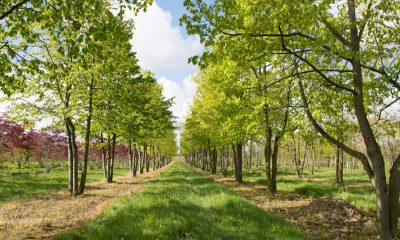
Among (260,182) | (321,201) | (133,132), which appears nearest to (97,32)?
(321,201)

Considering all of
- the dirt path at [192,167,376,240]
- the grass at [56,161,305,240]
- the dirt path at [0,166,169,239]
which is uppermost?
the grass at [56,161,305,240]

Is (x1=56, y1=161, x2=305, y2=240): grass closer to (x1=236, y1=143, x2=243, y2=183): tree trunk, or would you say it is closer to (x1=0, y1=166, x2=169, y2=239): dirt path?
(x1=0, y1=166, x2=169, y2=239): dirt path

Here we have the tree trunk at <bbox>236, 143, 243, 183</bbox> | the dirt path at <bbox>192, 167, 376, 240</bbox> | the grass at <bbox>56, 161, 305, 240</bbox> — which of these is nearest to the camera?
the grass at <bbox>56, 161, 305, 240</bbox>

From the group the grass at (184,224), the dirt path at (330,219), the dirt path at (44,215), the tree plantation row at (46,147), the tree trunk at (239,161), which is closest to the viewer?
the grass at (184,224)

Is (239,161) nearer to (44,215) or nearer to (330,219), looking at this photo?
(330,219)

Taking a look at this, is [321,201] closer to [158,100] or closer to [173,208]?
[173,208]

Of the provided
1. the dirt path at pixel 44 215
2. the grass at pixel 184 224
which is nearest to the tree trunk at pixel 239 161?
the dirt path at pixel 44 215

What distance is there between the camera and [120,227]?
29.1 ft

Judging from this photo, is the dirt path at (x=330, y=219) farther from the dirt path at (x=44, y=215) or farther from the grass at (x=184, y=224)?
the dirt path at (x=44, y=215)

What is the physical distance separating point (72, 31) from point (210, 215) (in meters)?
→ 7.31

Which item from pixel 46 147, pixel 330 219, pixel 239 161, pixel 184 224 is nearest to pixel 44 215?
pixel 184 224

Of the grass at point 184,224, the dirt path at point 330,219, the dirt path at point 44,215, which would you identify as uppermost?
the grass at point 184,224

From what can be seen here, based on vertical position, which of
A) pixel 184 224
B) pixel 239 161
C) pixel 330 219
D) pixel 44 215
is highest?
pixel 239 161

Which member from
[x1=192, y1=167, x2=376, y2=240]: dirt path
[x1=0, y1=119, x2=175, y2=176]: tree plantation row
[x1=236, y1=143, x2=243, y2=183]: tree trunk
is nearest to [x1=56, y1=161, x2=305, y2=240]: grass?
[x1=192, y1=167, x2=376, y2=240]: dirt path
